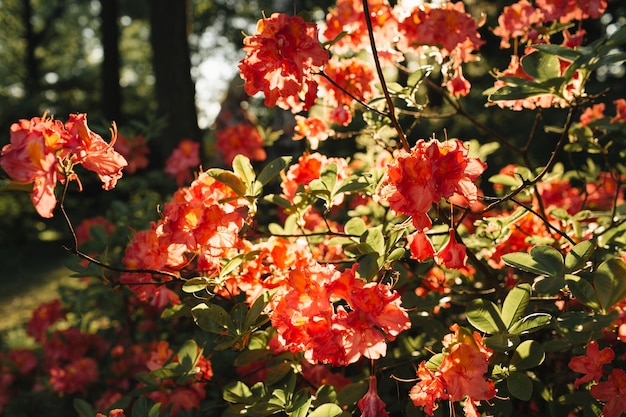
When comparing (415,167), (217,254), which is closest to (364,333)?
(415,167)

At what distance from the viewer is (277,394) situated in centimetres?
128

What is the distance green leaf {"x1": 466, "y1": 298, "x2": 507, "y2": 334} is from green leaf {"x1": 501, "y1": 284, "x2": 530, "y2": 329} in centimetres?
1

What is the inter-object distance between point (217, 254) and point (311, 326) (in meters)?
0.34

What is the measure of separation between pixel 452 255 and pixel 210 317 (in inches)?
20.1

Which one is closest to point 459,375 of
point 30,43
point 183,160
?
point 183,160

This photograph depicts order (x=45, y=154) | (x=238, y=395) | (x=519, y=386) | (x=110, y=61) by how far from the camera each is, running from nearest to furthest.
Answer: (x=45, y=154) → (x=519, y=386) → (x=238, y=395) → (x=110, y=61)

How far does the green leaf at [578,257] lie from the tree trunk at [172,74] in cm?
307

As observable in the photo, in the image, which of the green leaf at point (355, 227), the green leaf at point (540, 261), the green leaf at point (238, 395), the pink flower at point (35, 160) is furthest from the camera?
the green leaf at point (355, 227)

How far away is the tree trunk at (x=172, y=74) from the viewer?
12.8 ft

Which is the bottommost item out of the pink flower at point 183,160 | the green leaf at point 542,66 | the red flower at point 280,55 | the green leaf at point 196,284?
the green leaf at point 196,284

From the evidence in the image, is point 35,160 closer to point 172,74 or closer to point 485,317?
point 485,317

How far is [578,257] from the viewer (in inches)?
44.5

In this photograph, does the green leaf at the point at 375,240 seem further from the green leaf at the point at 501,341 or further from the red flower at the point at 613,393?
the red flower at the point at 613,393

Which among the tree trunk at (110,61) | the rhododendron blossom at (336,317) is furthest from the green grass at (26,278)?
the rhododendron blossom at (336,317)
